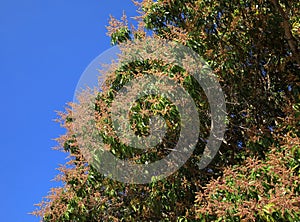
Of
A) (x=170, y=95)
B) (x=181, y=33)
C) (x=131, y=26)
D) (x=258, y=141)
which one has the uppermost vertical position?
(x=131, y=26)

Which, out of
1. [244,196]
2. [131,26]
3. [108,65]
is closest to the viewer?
[244,196]

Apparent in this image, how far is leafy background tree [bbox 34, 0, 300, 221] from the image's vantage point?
569cm

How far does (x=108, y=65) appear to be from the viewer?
6383mm

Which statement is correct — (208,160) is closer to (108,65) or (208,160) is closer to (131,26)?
(108,65)

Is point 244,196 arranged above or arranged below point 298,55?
below

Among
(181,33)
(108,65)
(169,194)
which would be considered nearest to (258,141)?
(169,194)

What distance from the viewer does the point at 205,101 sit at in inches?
233

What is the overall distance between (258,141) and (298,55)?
5.22 feet

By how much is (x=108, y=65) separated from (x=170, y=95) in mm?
1363

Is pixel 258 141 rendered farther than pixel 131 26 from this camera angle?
No

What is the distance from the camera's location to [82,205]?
21.3 ft

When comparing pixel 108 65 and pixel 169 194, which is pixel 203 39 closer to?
pixel 108 65

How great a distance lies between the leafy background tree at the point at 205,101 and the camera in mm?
5688

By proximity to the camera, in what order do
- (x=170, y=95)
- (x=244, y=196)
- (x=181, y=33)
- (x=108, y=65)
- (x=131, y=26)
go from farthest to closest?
1. (x=131, y=26)
2. (x=108, y=65)
3. (x=181, y=33)
4. (x=170, y=95)
5. (x=244, y=196)
